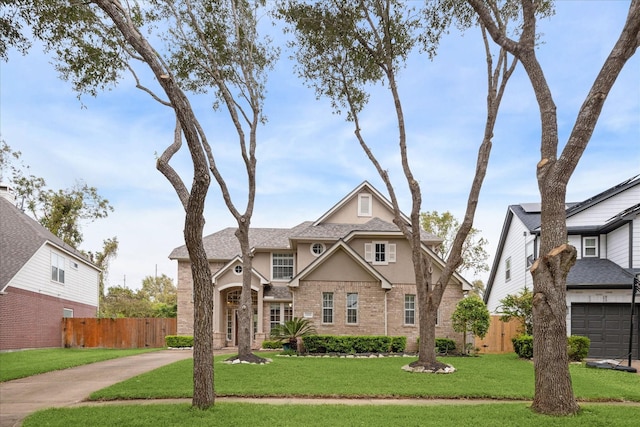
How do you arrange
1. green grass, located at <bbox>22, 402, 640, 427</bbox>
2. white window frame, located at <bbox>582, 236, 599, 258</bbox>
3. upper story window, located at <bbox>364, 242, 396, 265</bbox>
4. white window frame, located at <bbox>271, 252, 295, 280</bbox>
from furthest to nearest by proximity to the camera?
white window frame, located at <bbox>271, 252, 295, 280</bbox>
upper story window, located at <bbox>364, 242, 396, 265</bbox>
white window frame, located at <bbox>582, 236, 599, 258</bbox>
green grass, located at <bbox>22, 402, 640, 427</bbox>

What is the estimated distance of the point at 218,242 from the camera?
29.3m

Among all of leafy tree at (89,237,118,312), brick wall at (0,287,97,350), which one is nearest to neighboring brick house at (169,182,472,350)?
brick wall at (0,287,97,350)

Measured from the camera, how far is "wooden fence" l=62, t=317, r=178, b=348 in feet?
88.9

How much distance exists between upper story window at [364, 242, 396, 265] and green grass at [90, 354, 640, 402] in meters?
8.87

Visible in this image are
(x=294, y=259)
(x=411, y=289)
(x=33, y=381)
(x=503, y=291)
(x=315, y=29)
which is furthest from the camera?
(x=503, y=291)

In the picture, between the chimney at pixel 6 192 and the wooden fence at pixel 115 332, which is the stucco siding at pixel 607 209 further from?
the chimney at pixel 6 192

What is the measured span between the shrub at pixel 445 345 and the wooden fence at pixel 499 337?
331 cm

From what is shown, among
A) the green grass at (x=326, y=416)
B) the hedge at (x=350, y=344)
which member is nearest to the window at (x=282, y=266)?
the hedge at (x=350, y=344)

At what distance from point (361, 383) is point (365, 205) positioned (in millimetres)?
16224

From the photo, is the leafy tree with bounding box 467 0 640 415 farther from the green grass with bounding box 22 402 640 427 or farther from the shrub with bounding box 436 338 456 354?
the shrub with bounding box 436 338 456 354

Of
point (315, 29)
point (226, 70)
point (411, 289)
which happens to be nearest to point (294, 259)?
point (411, 289)

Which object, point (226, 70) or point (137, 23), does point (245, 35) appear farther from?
point (137, 23)

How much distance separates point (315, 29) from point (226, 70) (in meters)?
3.82

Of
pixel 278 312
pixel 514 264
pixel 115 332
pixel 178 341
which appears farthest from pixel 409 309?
pixel 115 332
